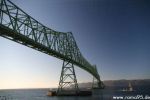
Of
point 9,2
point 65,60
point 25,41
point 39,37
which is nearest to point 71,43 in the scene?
point 65,60

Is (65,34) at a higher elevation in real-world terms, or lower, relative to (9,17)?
higher

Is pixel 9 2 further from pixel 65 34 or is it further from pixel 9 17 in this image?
pixel 65 34

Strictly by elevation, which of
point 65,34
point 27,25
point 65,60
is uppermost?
point 65,34

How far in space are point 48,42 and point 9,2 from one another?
593 inches

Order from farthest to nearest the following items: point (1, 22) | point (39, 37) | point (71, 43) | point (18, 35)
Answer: point (71, 43)
point (39, 37)
point (18, 35)
point (1, 22)

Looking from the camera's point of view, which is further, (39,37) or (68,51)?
(68,51)

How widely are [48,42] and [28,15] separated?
9.94 m

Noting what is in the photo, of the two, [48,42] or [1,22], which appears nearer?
[1,22]

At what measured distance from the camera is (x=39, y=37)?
3631cm

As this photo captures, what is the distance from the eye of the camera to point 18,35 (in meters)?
28.7

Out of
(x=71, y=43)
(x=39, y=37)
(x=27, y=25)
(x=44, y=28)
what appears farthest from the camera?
(x=71, y=43)

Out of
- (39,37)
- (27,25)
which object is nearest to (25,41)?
(27,25)

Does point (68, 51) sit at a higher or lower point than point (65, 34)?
lower

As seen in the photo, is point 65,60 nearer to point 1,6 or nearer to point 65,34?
point 65,34
